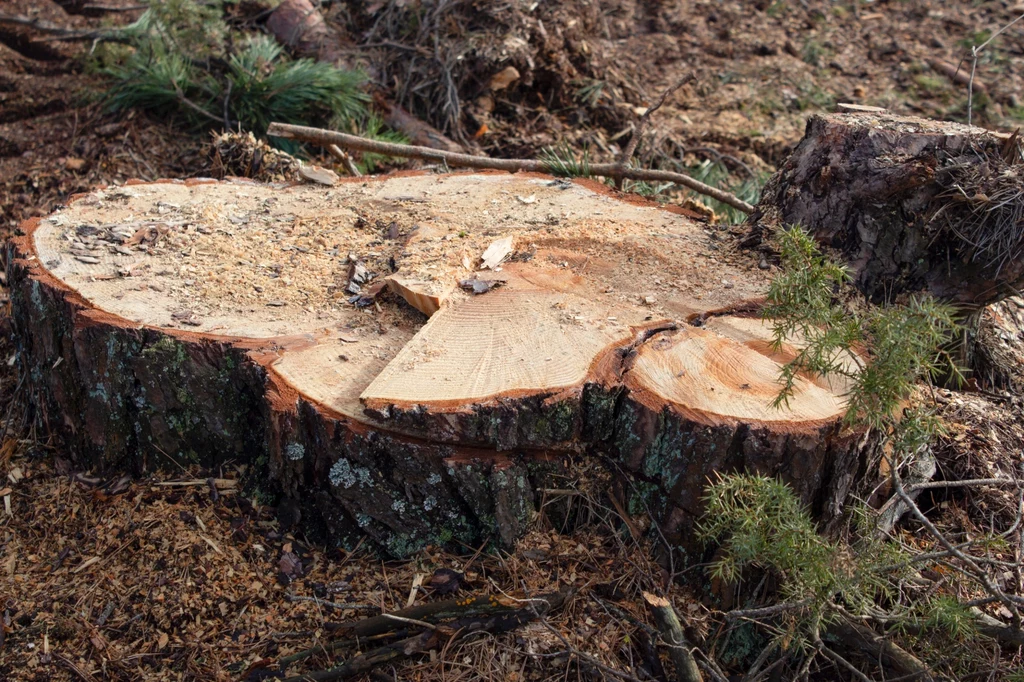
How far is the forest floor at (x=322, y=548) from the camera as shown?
208cm

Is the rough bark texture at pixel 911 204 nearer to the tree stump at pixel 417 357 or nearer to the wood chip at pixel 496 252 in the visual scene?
the tree stump at pixel 417 357

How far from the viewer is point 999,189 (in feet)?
7.59

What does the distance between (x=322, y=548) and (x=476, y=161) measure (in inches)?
73.1

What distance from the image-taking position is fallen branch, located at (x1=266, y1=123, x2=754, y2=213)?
11.0ft

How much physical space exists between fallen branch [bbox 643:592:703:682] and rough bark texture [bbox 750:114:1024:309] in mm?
1141

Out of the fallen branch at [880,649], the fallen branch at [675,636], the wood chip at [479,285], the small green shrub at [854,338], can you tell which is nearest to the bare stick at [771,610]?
the fallen branch at [675,636]

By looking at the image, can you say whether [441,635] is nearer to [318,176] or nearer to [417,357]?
[417,357]

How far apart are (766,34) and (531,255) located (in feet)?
14.0

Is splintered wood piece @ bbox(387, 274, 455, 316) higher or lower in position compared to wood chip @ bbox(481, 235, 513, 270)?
lower

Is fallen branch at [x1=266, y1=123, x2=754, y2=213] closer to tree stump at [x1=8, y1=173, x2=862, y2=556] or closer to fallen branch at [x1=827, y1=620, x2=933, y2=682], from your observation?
tree stump at [x1=8, y1=173, x2=862, y2=556]

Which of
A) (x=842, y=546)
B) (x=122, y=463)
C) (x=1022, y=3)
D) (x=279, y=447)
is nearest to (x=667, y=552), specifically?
(x=842, y=546)

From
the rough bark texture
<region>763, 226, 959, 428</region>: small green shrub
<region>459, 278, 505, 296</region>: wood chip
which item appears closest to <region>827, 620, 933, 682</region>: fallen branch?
<region>763, 226, 959, 428</region>: small green shrub

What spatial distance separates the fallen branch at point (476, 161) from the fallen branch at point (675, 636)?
1.71 metres

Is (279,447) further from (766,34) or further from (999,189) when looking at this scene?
(766,34)
